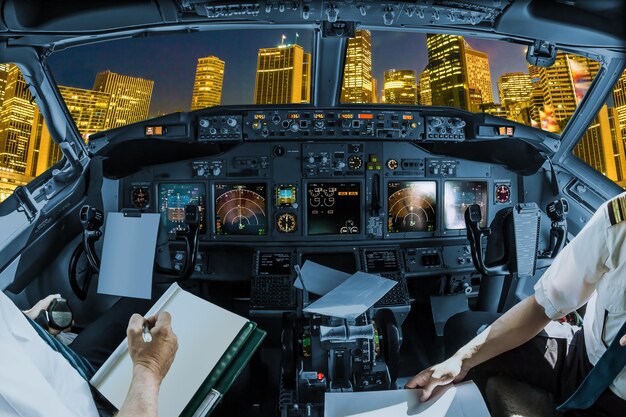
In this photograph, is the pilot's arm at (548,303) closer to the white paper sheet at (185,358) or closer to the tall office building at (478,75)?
the white paper sheet at (185,358)

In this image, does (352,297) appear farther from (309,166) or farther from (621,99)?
(621,99)

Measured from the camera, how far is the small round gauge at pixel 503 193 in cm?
288

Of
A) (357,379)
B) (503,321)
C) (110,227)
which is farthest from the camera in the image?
(110,227)

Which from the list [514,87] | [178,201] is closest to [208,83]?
[178,201]

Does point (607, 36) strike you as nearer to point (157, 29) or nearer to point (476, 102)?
point (476, 102)

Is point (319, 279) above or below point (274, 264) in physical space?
above

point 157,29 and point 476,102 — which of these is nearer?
point 157,29

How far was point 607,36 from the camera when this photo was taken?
1936 mm

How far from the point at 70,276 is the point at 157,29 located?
58.8 inches

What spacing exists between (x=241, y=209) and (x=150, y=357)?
1.88 metres

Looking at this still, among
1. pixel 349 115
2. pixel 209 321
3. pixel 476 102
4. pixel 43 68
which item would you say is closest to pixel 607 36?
pixel 476 102

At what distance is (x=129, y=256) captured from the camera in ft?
5.71

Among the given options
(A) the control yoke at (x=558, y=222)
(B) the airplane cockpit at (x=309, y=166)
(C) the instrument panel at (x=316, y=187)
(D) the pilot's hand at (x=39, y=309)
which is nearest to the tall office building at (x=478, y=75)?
(B) the airplane cockpit at (x=309, y=166)

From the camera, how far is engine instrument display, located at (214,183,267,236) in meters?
2.71
